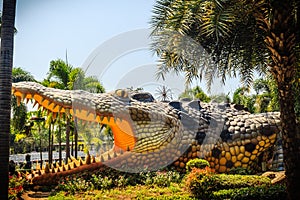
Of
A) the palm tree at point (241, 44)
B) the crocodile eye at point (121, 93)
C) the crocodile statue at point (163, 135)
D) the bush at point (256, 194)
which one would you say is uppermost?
the palm tree at point (241, 44)

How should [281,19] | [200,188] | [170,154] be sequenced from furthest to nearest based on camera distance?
[170,154]
[200,188]
[281,19]

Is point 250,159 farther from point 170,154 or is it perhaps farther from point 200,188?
point 200,188

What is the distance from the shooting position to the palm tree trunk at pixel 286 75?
5637mm

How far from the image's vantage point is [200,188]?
23.3 ft

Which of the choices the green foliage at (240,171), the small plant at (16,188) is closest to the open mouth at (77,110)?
the small plant at (16,188)

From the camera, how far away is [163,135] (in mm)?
9141

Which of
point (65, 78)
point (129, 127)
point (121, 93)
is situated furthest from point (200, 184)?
point (65, 78)

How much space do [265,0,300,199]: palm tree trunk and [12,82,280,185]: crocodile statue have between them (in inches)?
140

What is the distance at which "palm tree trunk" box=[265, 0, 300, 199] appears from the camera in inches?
222

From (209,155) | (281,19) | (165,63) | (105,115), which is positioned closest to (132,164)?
(105,115)

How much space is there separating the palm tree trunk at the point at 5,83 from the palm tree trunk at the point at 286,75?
4780 millimetres

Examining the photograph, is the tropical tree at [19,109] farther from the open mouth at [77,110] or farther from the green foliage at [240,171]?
the green foliage at [240,171]

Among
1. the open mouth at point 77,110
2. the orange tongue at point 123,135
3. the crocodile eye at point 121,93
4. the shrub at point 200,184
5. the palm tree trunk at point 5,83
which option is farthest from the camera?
the crocodile eye at point 121,93

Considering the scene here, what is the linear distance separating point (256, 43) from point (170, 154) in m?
4.19
